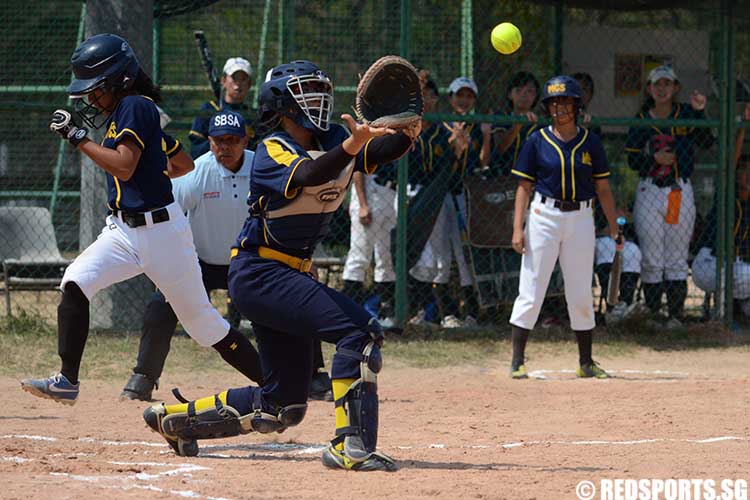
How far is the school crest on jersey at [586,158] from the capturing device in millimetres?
7898

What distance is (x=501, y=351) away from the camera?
30.1 ft

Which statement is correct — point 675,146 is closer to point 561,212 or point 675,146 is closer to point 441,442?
point 561,212

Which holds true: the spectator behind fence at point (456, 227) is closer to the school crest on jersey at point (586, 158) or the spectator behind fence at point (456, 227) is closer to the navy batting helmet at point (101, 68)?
the school crest on jersey at point (586, 158)

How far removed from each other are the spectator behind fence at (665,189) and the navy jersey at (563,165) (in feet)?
6.87

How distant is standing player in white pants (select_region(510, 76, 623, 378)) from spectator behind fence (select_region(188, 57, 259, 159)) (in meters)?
2.33

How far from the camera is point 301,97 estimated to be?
470 cm

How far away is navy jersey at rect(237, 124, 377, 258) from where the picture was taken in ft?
15.1

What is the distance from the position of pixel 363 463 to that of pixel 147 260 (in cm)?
157

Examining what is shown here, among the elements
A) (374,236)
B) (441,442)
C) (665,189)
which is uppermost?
(665,189)

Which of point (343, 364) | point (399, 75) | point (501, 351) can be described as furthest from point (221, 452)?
point (501, 351)

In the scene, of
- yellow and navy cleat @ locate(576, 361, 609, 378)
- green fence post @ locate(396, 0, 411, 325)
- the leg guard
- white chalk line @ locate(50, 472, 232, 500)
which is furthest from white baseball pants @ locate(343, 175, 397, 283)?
white chalk line @ locate(50, 472, 232, 500)

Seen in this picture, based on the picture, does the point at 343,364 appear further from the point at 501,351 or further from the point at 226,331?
the point at 501,351

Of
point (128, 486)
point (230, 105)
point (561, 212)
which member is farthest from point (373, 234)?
point (128, 486)

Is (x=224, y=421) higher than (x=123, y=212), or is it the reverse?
(x=123, y=212)
